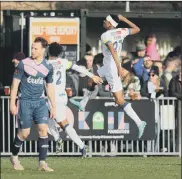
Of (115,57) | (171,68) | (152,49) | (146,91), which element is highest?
(152,49)

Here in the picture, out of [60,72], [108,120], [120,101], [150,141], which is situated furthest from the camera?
[150,141]

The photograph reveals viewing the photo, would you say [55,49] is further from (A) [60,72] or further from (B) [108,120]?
(B) [108,120]

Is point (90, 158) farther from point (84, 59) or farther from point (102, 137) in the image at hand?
point (84, 59)

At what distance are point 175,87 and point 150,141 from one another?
128 cm

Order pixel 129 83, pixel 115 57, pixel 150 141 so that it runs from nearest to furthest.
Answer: pixel 115 57 → pixel 150 141 → pixel 129 83

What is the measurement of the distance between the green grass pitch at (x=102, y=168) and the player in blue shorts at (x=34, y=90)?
0.60 m

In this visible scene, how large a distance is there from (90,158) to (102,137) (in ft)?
3.92

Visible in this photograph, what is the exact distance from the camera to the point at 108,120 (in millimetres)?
22062

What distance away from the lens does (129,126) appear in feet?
72.5

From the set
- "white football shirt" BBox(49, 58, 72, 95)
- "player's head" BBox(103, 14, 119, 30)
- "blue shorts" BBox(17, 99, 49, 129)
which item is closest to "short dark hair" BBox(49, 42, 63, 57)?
"white football shirt" BBox(49, 58, 72, 95)

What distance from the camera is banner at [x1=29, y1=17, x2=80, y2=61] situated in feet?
82.6

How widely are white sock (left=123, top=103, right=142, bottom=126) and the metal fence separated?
1511 mm

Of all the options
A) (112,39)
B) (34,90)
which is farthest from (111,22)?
(34,90)

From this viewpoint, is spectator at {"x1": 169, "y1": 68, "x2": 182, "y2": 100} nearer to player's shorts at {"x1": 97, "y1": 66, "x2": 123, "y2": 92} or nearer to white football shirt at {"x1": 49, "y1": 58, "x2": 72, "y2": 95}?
player's shorts at {"x1": 97, "y1": 66, "x2": 123, "y2": 92}
